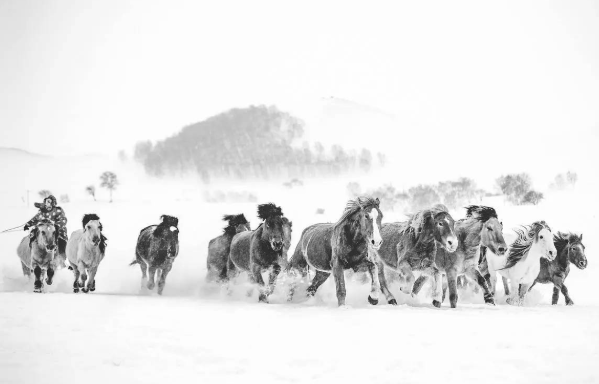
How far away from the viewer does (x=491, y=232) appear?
473 inches

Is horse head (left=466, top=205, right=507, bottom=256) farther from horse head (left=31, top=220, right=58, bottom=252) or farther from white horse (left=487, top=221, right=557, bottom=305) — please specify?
horse head (left=31, top=220, right=58, bottom=252)

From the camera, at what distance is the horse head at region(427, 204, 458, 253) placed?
10891 mm

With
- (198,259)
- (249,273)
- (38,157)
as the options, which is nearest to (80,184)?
(38,157)

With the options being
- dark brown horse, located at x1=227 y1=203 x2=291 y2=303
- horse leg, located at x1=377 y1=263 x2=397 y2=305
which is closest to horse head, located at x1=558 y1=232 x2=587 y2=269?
horse leg, located at x1=377 y1=263 x2=397 y2=305

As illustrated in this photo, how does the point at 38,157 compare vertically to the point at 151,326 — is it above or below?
above

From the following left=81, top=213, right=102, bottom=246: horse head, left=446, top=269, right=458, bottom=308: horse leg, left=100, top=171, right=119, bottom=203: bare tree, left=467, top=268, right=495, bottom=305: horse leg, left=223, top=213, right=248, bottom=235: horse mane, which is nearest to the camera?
left=446, top=269, right=458, bottom=308: horse leg

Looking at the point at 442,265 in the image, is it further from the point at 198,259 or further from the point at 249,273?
the point at 198,259

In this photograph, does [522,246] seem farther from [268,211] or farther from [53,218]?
[53,218]

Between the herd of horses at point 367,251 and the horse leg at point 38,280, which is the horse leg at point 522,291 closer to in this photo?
the herd of horses at point 367,251

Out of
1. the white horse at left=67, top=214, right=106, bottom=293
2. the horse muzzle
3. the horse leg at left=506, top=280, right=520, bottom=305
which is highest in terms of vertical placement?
the horse muzzle

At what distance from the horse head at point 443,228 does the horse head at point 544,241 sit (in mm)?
2832

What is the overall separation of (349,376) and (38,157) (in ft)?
661

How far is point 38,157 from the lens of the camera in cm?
19062

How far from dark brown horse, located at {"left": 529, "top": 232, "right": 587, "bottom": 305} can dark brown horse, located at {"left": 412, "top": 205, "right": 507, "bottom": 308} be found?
2.80 m
